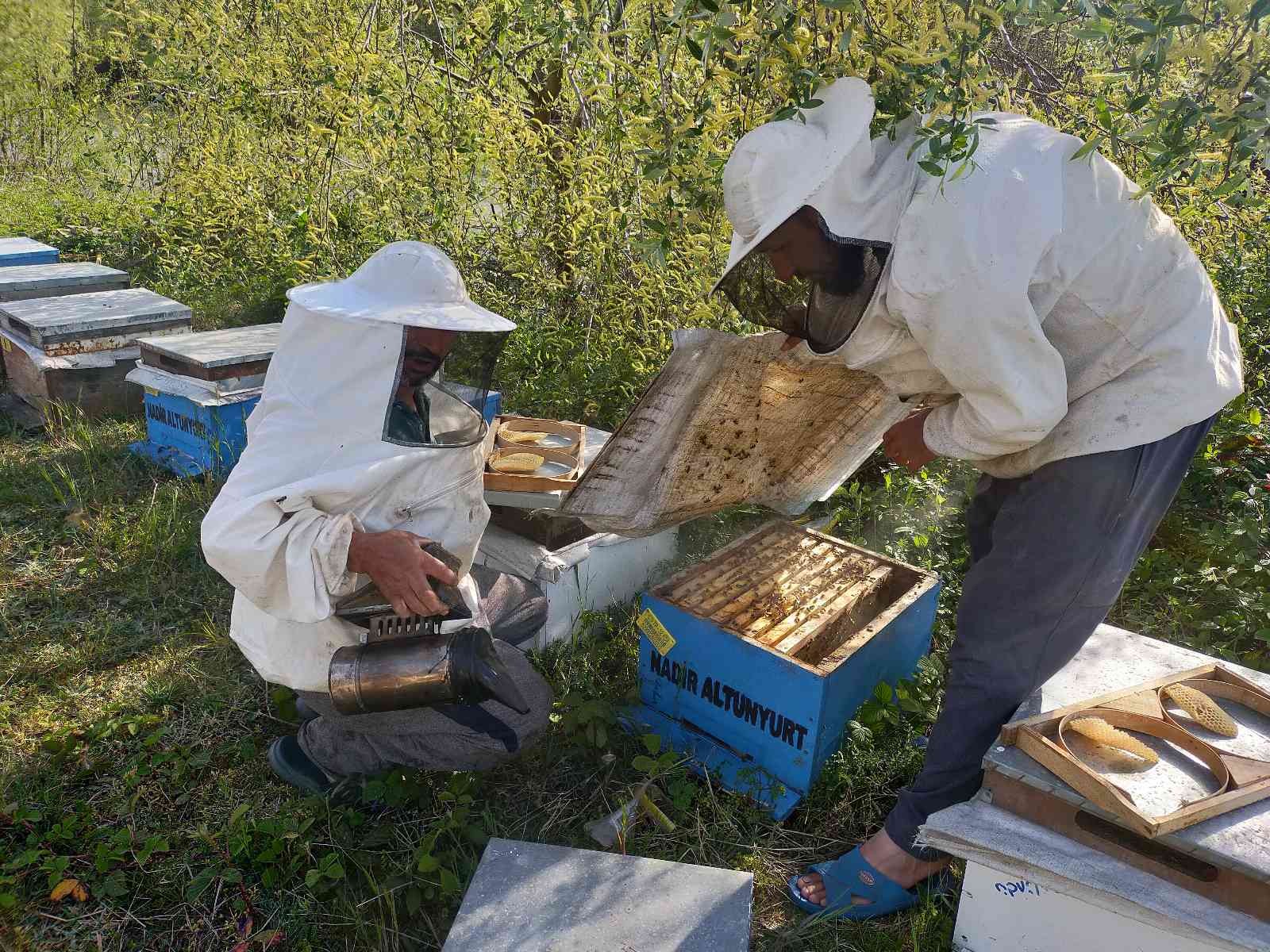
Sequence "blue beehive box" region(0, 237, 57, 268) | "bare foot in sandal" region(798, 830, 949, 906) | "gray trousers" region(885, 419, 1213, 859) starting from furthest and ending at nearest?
1. "blue beehive box" region(0, 237, 57, 268)
2. "bare foot in sandal" region(798, 830, 949, 906)
3. "gray trousers" region(885, 419, 1213, 859)

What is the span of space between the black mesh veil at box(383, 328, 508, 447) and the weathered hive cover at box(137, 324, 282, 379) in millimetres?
1780

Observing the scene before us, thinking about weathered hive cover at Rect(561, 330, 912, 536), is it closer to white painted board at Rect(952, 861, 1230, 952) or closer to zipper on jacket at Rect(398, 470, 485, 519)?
zipper on jacket at Rect(398, 470, 485, 519)

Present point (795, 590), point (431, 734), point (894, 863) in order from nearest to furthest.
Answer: point (894, 863) < point (431, 734) < point (795, 590)

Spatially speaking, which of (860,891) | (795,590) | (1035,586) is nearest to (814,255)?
(1035,586)

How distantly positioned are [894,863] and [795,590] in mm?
888

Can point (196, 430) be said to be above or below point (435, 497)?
below

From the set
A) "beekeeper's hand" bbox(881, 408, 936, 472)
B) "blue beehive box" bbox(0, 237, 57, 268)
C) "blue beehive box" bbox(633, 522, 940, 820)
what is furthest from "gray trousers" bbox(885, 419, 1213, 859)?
"blue beehive box" bbox(0, 237, 57, 268)

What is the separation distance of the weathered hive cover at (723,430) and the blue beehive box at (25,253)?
5093mm

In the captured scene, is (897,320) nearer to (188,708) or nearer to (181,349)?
(188,708)

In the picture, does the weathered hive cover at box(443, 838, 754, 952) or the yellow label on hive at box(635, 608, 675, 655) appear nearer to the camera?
the weathered hive cover at box(443, 838, 754, 952)

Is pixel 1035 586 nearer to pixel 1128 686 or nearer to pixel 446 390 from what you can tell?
pixel 1128 686

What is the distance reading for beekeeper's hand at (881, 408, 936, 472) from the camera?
2.33 metres

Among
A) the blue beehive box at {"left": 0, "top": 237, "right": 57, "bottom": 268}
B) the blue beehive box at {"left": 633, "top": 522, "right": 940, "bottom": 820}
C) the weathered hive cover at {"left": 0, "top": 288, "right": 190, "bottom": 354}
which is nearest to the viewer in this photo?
the blue beehive box at {"left": 633, "top": 522, "right": 940, "bottom": 820}

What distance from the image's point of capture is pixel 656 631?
277cm
